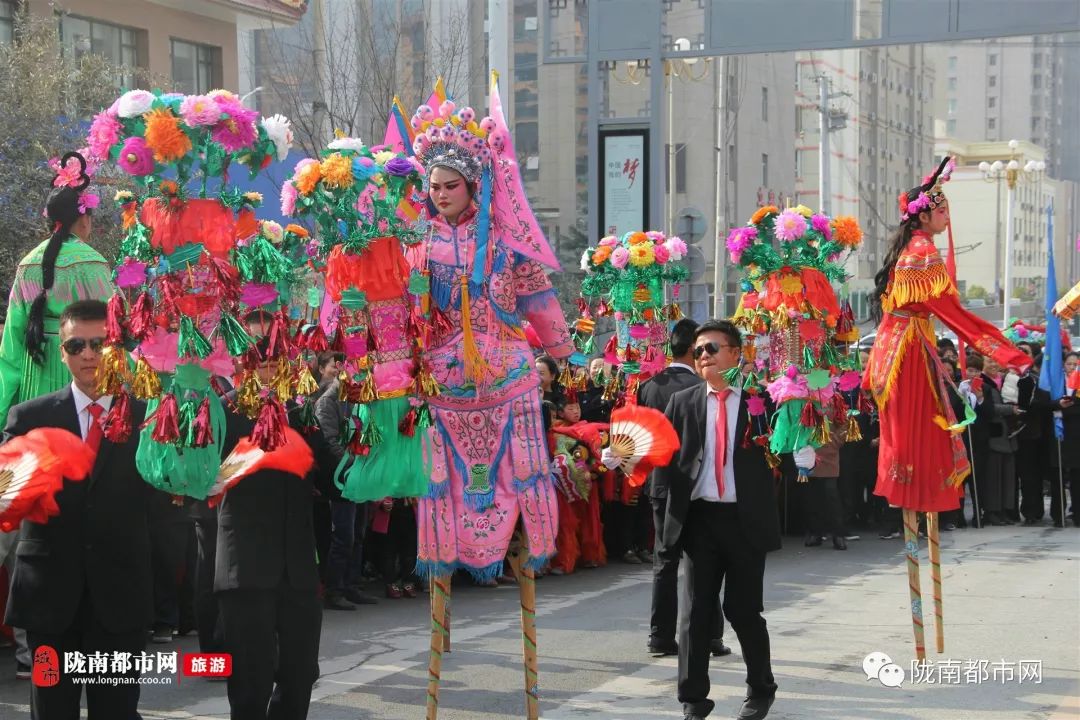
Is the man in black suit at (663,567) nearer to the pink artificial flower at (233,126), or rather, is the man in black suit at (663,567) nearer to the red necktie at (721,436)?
the red necktie at (721,436)

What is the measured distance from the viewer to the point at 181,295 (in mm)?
5062

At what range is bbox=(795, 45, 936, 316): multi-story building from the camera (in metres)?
55.1

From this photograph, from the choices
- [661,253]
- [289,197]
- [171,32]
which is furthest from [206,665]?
[171,32]

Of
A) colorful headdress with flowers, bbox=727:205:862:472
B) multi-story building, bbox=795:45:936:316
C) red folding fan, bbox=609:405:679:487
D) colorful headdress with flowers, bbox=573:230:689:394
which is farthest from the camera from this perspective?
multi-story building, bbox=795:45:936:316

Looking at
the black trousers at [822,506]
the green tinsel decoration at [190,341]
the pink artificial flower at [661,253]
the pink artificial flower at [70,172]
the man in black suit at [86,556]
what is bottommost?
the black trousers at [822,506]

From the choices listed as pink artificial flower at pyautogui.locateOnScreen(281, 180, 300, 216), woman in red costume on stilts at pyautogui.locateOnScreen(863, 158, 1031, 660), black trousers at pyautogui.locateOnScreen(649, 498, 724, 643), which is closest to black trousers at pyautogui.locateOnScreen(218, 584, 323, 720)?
pink artificial flower at pyautogui.locateOnScreen(281, 180, 300, 216)

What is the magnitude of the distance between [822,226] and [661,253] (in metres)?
2.60

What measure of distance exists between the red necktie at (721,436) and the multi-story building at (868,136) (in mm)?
47712

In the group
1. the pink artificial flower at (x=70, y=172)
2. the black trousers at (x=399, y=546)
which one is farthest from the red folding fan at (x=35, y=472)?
the black trousers at (x=399, y=546)

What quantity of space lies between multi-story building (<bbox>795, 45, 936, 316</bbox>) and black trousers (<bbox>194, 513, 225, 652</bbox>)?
48062 millimetres

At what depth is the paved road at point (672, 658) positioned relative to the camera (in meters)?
6.78

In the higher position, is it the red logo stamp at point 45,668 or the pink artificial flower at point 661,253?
the pink artificial flower at point 661,253

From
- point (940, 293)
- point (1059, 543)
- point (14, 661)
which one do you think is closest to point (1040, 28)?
point (1059, 543)

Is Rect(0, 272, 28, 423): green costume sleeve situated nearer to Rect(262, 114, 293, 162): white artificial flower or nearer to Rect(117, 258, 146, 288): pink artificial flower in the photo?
Rect(117, 258, 146, 288): pink artificial flower
